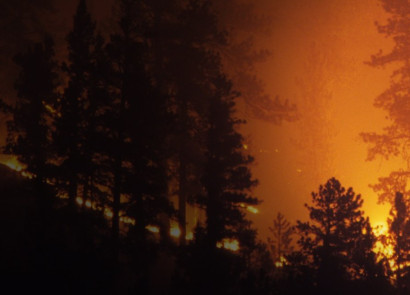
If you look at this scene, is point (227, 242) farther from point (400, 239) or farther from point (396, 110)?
point (400, 239)

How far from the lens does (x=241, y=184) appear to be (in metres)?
16.0

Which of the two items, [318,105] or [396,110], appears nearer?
[396,110]

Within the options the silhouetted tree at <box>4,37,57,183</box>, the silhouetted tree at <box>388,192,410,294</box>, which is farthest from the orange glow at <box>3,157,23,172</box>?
the silhouetted tree at <box>388,192,410,294</box>

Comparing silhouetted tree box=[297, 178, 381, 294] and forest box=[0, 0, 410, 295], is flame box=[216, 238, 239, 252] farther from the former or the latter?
silhouetted tree box=[297, 178, 381, 294]

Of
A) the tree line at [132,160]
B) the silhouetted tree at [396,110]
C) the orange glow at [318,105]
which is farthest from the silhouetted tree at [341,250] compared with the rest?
A: the orange glow at [318,105]

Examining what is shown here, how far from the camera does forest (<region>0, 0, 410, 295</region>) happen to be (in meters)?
10.4

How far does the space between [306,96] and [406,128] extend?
37.3 meters

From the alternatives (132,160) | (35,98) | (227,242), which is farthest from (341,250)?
(227,242)

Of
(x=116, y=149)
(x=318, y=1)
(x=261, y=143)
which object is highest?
(x=318, y=1)

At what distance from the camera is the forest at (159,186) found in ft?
34.2

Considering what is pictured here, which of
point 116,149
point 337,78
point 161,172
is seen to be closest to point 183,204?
point 161,172

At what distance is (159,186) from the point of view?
15.7 metres

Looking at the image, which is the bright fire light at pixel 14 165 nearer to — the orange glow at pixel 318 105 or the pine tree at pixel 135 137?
the pine tree at pixel 135 137

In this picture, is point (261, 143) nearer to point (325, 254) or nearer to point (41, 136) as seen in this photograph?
point (41, 136)
